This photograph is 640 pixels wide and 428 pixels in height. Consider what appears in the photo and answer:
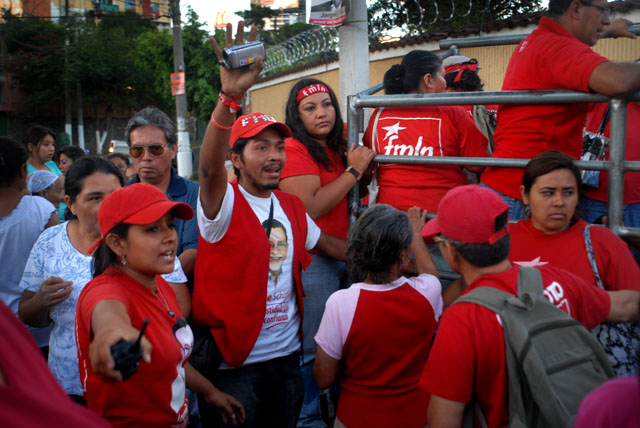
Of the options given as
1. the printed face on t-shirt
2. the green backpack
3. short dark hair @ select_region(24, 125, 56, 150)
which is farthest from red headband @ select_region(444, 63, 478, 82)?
short dark hair @ select_region(24, 125, 56, 150)

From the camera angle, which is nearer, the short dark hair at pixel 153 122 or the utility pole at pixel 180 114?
the short dark hair at pixel 153 122

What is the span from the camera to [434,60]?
10.6ft

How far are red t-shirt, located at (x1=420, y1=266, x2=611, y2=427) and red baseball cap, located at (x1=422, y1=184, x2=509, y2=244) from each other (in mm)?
164

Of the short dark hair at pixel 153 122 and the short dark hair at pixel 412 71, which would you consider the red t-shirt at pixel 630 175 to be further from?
the short dark hair at pixel 153 122

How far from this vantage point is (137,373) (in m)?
1.92

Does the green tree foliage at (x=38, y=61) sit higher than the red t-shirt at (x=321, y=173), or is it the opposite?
the green tree foliage at (x=38, y=61)

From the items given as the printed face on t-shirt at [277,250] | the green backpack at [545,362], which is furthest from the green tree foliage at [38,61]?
the green backpack at [545,362]

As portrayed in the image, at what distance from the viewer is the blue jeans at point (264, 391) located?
2.58 m

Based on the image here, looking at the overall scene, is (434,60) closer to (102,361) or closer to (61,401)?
(102,361)

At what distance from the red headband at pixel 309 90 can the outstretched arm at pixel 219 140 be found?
3.44 feet

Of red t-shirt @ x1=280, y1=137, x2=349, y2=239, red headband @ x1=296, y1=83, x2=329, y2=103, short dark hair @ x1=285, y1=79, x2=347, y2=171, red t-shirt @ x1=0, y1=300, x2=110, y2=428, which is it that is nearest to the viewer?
red t-shirt @ x1=0, y1=300, x2=110, y2=428

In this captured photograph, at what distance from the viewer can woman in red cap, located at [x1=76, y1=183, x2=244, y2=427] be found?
6.29ft

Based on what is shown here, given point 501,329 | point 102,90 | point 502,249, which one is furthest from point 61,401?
point 102,90

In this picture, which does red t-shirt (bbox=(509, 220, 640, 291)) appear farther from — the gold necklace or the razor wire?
the razor wire
